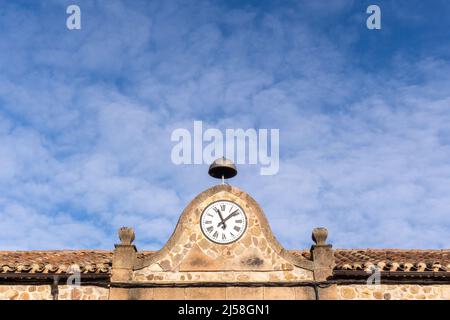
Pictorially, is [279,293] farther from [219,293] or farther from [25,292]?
[25,292]

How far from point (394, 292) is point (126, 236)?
652cm

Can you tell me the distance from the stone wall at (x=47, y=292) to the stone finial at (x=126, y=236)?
47.3 inches

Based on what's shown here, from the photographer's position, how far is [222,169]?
14789mm

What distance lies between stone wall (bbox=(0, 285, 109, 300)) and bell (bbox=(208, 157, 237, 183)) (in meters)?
3.90

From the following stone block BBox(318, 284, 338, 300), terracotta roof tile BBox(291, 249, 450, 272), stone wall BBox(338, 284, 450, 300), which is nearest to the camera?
stone block BBox(318, 284, 338, 300)

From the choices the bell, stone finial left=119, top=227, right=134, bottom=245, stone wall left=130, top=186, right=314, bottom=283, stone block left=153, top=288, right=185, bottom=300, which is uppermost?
the bell

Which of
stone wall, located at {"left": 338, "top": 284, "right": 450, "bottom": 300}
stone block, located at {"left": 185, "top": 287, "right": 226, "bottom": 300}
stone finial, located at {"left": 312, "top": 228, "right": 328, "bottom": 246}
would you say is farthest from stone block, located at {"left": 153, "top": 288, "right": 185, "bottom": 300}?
stone wall, located at {"left": 338, "top": 284, "right": 450, "bottom": 300}

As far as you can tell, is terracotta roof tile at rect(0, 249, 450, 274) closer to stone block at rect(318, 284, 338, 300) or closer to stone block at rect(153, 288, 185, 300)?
stone block at rect(318, 284, 338, 300)

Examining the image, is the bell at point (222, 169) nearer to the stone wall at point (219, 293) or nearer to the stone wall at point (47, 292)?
the stone wall at point (219, 293)

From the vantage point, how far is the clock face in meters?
14.1

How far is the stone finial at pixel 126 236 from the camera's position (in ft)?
46.3

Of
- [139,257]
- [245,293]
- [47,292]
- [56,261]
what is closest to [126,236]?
[139,257]

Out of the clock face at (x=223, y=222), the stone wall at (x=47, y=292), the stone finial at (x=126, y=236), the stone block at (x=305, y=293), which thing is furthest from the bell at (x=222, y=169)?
the stone wall at (x=47, y=292)
